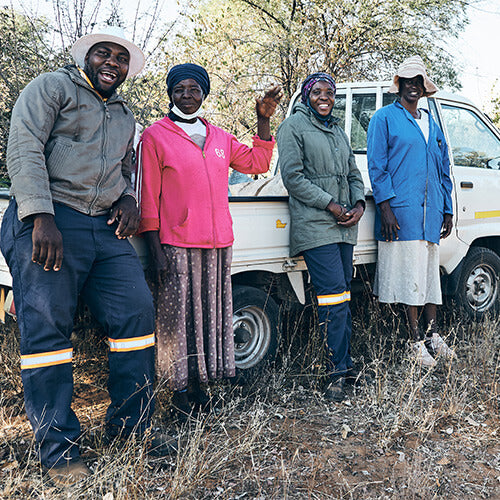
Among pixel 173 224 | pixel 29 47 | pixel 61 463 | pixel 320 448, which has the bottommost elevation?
pixel 320 448

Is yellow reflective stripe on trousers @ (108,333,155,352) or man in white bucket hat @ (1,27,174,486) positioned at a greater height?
man in white bucket hat @ (1,27,174,486)

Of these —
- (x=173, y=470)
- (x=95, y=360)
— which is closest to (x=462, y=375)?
(x=173, y=470)

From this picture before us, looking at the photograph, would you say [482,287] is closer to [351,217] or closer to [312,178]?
[351,217]

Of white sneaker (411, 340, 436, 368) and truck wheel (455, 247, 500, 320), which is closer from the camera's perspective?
white sneaker (411, 340, 436, 368)

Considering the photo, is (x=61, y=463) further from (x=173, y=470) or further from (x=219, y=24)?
(x=219, y=24)

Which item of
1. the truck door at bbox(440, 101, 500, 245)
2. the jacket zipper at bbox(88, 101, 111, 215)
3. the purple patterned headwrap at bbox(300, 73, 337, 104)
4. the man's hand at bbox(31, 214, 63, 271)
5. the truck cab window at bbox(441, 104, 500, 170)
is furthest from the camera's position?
the truck cab window at bbox(441, 104, 500, 170)

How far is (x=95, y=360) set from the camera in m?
3.70

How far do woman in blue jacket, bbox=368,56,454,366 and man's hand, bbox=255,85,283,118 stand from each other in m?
1.14

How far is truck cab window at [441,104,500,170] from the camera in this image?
491 cm

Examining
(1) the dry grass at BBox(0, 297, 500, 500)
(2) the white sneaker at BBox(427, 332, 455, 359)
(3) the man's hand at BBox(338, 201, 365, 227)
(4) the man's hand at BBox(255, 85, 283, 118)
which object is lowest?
(1) the dry grass at BBox(0, 297, 500, 500)

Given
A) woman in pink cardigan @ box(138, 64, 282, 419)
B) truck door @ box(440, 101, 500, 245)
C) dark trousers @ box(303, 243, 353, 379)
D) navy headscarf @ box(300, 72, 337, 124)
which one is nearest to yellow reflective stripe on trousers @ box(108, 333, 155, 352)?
woman in pink cardigan @ box(138, 64, 282, 419)

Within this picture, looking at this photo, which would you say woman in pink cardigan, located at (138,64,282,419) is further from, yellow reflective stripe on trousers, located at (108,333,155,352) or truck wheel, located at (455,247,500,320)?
truck wheel, located at (455,247,500,320)

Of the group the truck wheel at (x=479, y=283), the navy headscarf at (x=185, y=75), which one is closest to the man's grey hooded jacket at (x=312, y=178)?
the navy headscarf at (x=185, y=75)

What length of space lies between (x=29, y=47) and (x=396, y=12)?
21.8 ft
